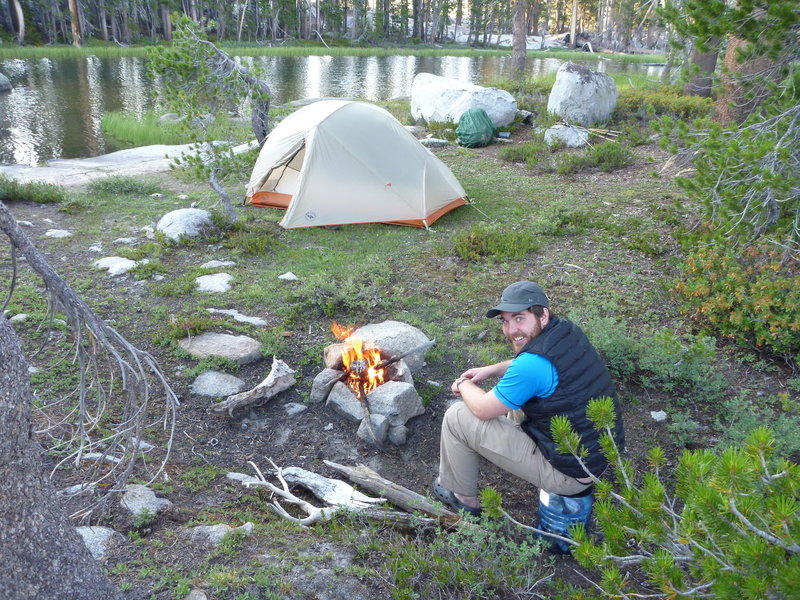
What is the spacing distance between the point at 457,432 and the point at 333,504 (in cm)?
87

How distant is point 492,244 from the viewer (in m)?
7.67

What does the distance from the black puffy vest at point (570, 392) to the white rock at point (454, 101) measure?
40.5 ft

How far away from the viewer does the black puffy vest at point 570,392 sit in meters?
3.22

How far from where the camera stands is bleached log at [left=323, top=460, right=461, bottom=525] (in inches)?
136

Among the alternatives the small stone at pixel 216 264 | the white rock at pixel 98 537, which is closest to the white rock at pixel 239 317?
the small stone at pixel 216 264

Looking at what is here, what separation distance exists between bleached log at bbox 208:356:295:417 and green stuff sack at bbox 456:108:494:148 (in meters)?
10.2

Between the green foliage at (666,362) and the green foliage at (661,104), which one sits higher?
the green foliage at (661,104)

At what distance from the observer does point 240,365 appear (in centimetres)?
514

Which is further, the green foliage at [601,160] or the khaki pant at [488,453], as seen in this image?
the green foliage at [601,160]

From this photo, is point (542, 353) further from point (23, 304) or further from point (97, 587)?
point (23, 304)

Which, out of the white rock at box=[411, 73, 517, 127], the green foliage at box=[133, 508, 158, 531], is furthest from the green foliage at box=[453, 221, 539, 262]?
the white rock at box=[411, 73, 517, 127]

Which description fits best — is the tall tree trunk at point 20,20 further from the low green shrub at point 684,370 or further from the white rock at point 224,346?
the low green shrub at point 684,370

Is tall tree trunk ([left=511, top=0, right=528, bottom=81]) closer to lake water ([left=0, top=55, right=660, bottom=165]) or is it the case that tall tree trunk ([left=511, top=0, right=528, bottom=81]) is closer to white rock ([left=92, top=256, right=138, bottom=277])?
lake water ([left=0, top=55, right=660, bottom=165])

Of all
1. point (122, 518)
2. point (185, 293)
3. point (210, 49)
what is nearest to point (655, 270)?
point (185, 293)
